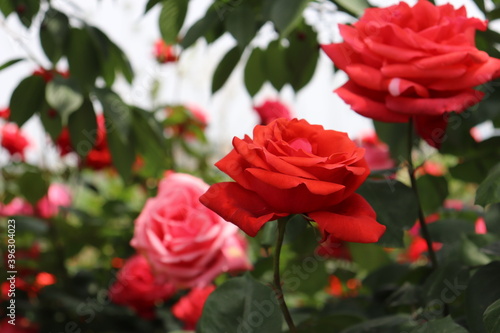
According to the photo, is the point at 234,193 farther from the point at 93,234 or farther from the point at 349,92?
the point at 93,234

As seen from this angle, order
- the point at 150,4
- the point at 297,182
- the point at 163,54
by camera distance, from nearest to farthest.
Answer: the point at 297,182
the point at 150,4
the point at 163,54

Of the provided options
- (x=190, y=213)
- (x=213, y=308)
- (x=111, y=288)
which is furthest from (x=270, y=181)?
(x=111, y=288)

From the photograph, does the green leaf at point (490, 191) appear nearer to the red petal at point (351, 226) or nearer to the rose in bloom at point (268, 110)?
the red petal at point (351, 226)

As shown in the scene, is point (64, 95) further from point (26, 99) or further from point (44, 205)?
point (44, 205)

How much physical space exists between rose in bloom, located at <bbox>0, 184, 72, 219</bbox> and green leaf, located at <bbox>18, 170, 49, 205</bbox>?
0.07m

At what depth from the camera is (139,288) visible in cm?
104

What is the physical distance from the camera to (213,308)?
0.49 meters

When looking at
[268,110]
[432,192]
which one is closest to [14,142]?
[268,110]

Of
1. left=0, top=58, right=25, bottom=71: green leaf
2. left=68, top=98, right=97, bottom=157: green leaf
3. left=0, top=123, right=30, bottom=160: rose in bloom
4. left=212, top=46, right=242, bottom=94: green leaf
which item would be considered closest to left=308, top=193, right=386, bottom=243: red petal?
left=212, top=46, right=242, bottom=94: green leaf

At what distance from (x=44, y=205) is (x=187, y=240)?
29.9 inches

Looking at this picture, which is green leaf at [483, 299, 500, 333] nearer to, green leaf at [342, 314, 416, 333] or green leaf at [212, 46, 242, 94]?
green leaf at [342, 314, 416, 333]

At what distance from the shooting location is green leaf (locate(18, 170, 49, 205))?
1232mm

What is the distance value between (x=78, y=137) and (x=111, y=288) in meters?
0.39

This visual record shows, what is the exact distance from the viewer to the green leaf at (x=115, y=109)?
2.77 feet
